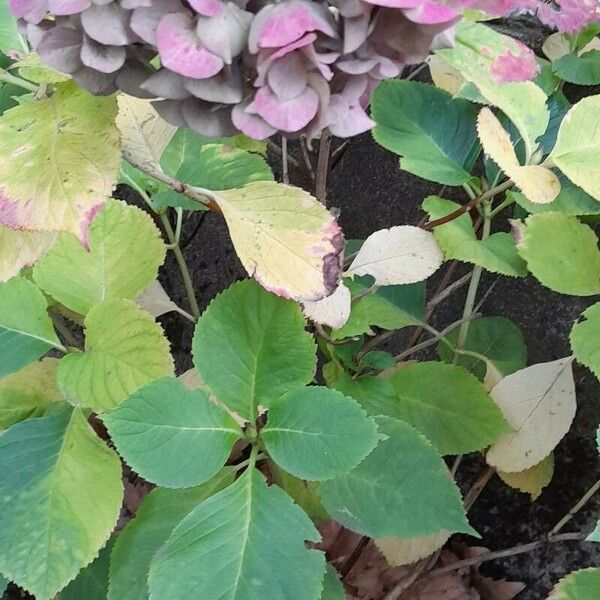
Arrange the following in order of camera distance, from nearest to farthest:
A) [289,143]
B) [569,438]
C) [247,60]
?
[247,60] → [569,438] → [289,143]

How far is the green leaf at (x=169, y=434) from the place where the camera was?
0.41 m

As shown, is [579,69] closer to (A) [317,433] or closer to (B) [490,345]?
(B) [490,345]

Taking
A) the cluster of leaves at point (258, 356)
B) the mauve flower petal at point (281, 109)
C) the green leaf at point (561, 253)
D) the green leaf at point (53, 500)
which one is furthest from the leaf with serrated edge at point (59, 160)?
the green leaf at point (561, 253)

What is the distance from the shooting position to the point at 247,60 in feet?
0.97

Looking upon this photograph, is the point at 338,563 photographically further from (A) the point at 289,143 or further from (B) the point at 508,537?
(A) the point at 289,143

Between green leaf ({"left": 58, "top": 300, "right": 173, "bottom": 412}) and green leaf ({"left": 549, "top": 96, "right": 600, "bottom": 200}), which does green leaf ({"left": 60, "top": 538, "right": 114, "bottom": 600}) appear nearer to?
green leaf ({"left": 58, "top": 300, "right": 173, "bottom": 412})

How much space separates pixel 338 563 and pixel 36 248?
543mm

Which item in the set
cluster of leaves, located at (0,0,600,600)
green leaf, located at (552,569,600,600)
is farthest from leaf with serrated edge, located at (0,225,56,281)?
green leaf, located at (552,569,600,600)

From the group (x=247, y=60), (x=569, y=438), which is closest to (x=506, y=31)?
(x=569, y=438)

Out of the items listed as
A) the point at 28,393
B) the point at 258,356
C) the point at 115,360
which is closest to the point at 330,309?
the point at 258,356

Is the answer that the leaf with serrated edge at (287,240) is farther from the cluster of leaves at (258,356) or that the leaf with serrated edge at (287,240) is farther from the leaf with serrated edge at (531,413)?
the leaf with serrated edge at (531,413)

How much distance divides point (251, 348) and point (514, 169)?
209 mm

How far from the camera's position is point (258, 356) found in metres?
0.46

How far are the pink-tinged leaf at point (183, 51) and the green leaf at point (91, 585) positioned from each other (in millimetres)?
445
